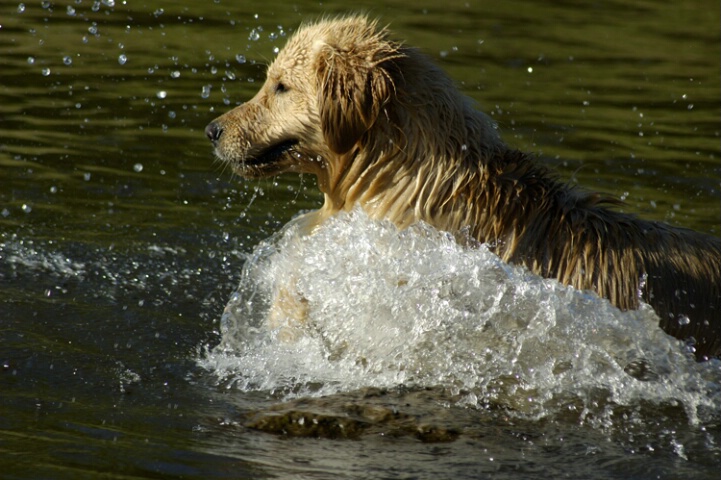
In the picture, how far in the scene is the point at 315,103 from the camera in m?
6.05

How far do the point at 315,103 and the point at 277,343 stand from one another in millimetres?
1337

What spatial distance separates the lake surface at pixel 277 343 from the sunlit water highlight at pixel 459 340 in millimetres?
11

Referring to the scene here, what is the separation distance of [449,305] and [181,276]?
2175 mm

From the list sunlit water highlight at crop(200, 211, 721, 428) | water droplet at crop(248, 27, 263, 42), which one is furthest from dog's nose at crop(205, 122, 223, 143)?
water droplet at crop(248, 27, 263, 42)

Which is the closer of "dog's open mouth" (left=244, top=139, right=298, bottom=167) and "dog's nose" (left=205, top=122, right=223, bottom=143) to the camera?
"dog's open mouth" (left=244, top=139, right=298, bottom=167)

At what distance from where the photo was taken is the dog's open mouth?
6.27 m

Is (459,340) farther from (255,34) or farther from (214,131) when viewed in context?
(255,34)

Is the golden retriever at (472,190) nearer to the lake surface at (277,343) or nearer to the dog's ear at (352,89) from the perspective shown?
the dog's ear at (352,89)

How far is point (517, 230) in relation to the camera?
19.2 ft

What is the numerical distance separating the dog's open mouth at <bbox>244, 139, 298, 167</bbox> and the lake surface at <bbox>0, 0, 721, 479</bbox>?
468mm

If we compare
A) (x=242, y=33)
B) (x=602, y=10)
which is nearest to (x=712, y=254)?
(x=242, y=33)

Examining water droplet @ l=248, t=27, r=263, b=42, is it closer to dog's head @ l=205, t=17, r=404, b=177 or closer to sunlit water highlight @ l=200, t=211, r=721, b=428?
dog's head @ l=205, t=17, r=404, b=177

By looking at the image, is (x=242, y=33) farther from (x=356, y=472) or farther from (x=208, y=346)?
(x=356, y=472)

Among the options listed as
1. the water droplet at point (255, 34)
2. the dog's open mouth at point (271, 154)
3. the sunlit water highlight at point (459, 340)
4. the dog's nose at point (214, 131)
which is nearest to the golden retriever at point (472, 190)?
the sunlit water highlight at point (459, 340)
